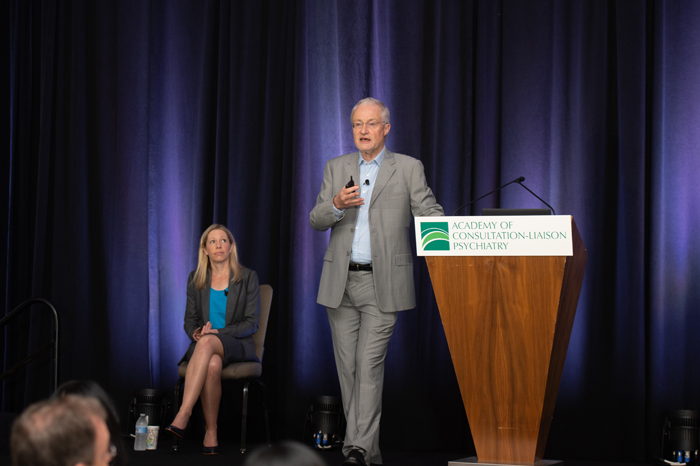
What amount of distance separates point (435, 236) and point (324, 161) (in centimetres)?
224

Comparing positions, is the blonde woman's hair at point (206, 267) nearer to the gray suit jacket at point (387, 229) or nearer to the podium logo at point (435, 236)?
the gray suit jacket at point (387, 229)

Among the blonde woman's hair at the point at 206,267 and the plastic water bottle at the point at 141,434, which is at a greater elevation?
the blonde woman's hair at the point at 206,267

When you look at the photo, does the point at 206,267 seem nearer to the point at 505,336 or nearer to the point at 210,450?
the point at 210,450

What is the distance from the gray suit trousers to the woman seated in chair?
31.7 inches

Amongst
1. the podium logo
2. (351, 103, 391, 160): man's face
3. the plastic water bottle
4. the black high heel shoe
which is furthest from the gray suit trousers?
the plastic water bottle

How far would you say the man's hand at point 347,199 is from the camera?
3.09 meters

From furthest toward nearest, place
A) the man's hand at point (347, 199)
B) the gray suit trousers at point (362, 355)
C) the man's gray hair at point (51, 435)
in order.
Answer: the gray suit trousers at point (362, 355), the man's hand at point (347, 199), the man's gray hair at point (51, 435)

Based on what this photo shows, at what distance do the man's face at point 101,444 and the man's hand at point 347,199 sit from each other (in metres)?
2.07

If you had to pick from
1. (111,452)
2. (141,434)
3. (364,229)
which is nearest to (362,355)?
(364,229)

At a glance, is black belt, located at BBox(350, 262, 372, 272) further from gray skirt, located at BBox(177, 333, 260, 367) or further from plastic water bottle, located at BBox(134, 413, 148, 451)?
plastic water bottle, located at BBox(134, 413, 148, 451)

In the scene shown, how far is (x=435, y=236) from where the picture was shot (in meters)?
2.65

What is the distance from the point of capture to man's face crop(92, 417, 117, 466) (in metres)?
1.07

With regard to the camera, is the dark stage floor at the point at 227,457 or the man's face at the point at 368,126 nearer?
the man's face at the point at 368,126

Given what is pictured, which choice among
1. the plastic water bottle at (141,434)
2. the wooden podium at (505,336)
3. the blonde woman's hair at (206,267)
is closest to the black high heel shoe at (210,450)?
the plastic water bottle at (141,434)
